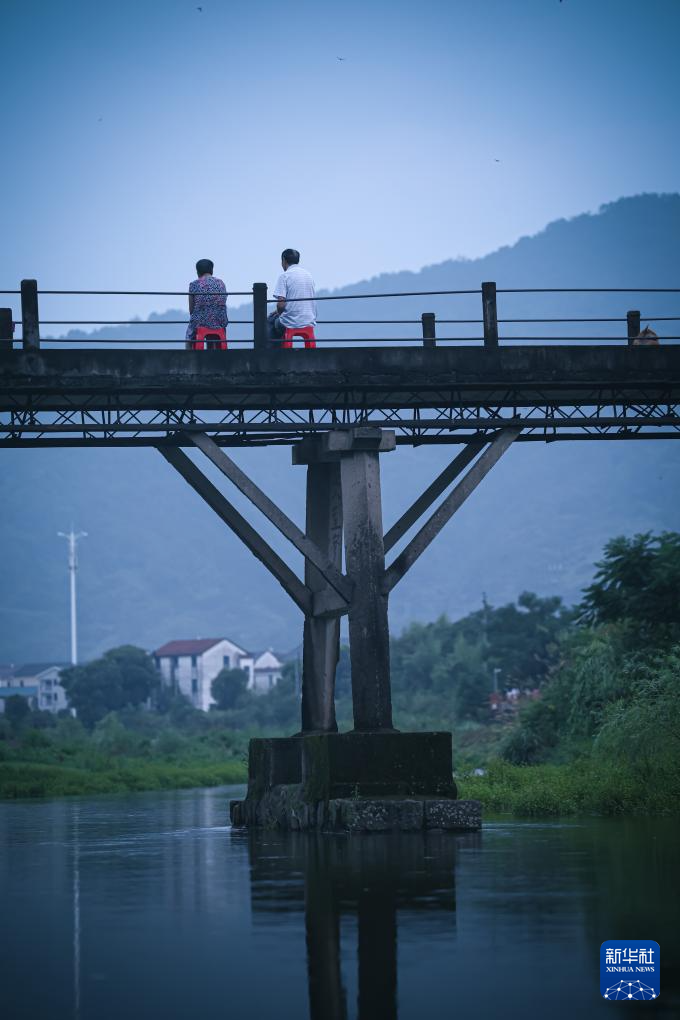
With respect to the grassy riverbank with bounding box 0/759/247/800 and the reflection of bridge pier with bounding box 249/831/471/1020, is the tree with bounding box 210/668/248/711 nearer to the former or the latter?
the grassy riverbank with bounding box 0/759/247/800

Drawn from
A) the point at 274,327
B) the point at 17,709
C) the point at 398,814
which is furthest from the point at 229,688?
the point at 398,814

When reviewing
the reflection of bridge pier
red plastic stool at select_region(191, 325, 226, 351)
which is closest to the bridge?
red plastic stool at select_region(191, 325, 226, 351)

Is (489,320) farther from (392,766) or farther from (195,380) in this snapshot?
(392,766)

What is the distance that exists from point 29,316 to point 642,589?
68.2ft

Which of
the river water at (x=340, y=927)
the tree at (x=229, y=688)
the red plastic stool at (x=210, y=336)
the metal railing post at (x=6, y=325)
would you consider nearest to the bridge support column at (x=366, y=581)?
the red plastic stool at (x=210, y=336)

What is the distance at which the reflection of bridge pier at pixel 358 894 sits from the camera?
8.89 m

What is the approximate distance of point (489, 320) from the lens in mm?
22219

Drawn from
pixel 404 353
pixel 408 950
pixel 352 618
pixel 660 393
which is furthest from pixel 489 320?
pixel 408 950

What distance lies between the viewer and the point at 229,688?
151 m

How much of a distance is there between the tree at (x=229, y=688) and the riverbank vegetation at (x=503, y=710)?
16cm

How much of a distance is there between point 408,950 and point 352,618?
11.2m

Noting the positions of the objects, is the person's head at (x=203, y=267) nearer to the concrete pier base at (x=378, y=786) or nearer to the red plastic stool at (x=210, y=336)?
the red plastic stool at (x=210, y=336)

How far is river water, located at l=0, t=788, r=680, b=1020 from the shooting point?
8.55 metres

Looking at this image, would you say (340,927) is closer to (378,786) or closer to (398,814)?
(398,814)
